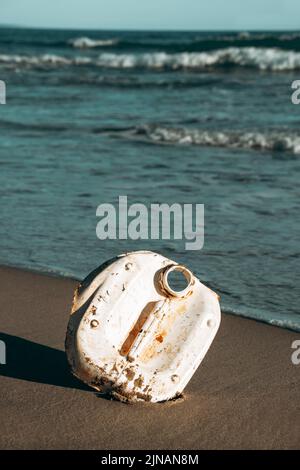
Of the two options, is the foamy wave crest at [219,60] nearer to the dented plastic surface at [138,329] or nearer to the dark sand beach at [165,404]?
the dark sand beach at [165,404]

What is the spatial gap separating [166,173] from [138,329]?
4716 millimetres

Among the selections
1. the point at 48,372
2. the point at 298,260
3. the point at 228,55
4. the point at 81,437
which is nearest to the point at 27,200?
the point at 298,260

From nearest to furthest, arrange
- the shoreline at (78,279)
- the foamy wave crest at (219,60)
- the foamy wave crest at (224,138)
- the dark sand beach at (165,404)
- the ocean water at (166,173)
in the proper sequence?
the dark sand beach at (165,404) → the shoreline at (78,279) → the ocean water at (166,173) → the foamy wave crest at (224,138) → the foamy wave crest at (219,60)

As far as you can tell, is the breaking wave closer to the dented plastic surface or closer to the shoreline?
the shoreline

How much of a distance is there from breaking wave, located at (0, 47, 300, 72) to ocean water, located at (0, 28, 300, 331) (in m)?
4.71

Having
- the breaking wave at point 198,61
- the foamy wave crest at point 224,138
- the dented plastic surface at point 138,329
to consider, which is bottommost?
the breaking wave at point 198,61

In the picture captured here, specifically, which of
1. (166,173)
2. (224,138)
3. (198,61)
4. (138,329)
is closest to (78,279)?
(138,329)

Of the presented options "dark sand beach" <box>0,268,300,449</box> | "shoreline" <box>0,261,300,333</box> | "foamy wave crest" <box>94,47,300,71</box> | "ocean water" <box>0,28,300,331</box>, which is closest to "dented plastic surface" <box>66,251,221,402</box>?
"dark sand beach" <box>0,268,300,449</box>

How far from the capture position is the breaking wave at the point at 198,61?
21859mm

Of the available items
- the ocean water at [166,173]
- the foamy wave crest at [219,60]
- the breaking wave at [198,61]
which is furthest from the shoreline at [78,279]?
the foamy wave crest at [219,60]

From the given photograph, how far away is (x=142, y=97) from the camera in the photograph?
14.5 m

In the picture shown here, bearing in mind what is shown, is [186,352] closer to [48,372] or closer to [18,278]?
[48,372]

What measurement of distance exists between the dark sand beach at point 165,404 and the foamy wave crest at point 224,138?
5546mm
